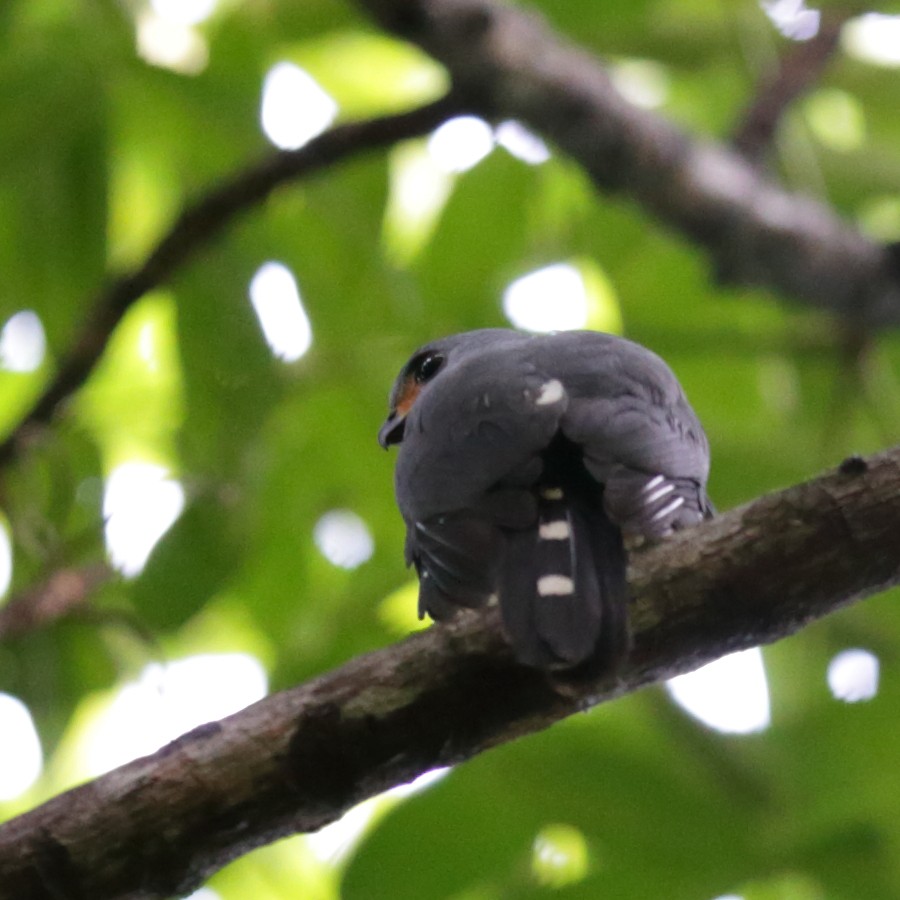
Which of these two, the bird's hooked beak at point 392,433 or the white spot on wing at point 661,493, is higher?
the white spot on wing at point 661,493

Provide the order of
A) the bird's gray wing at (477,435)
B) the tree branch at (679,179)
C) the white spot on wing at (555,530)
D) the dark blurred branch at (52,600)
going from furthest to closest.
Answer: the tree branch at (679,179) → the dark blurred branch at (52,600) → the bird's gray wing at (477,435) → the white spot on wing at (555,530)

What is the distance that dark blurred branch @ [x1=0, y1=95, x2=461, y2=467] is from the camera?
12.2 feet

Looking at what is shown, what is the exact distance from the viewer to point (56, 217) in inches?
150

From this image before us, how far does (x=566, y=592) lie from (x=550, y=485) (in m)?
0.40

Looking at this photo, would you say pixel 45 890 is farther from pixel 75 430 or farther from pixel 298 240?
pixel 298 240

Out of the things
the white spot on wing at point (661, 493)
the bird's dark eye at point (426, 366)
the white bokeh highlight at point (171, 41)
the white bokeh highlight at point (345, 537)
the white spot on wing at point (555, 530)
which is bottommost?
the white bokeh highlight at point (345, 537)

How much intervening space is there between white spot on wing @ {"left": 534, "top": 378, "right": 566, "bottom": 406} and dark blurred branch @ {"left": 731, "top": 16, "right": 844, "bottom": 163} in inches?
78.9

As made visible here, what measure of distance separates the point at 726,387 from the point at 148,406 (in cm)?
188

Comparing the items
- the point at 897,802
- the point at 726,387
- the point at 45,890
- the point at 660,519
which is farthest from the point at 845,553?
the point at 726,387

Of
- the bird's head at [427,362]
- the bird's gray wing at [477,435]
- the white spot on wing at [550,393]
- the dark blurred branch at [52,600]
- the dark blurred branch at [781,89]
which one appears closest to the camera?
the bird's gray wing at [477,435]

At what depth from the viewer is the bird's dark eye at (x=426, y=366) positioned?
12.1 ft

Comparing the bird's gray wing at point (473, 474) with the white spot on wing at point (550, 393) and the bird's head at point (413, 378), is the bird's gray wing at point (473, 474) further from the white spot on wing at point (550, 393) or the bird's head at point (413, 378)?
the bird's head at point (413, 378)

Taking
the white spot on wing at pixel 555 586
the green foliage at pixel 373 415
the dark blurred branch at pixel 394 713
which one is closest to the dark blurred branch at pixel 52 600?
the green foliage at pixel 373 415

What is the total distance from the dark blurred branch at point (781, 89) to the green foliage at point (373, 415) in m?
0.09
